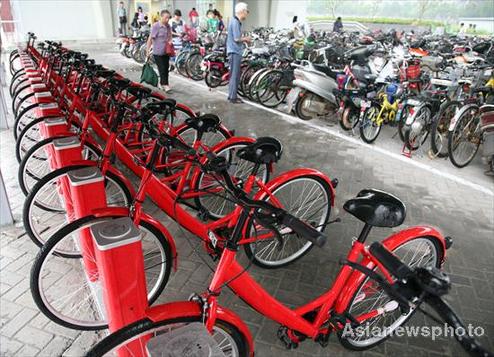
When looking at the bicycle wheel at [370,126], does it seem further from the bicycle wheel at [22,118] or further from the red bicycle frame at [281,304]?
the bicycle wheel at [22,118]

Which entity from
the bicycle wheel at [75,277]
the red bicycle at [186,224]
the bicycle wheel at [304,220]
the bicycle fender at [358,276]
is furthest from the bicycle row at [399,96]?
the bicycle wheel at [75,277]

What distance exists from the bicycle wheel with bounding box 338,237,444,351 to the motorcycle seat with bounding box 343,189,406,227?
0.43 m

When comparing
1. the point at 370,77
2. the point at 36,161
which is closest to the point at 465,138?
the point at 370,77

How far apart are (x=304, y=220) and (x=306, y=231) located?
2.17 m

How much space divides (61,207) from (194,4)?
77.0ft

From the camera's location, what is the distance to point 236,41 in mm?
7375

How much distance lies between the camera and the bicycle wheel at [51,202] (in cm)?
262

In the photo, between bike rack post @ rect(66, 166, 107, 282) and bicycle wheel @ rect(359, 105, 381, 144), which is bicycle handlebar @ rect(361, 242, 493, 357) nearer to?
bike rack post @ rect(66, 166, 107, 282)

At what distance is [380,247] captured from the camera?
3.47 ft

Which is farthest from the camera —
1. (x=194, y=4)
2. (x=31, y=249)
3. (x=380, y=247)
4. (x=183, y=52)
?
(x=194, y=4)

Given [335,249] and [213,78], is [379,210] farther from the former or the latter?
[213,78]

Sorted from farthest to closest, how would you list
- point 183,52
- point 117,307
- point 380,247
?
1. point 183,52
2. point 117,307
3. point 380,247

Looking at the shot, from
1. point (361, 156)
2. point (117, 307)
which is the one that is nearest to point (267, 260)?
point (117, 307)

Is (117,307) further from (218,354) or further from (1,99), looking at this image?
(1,99)
